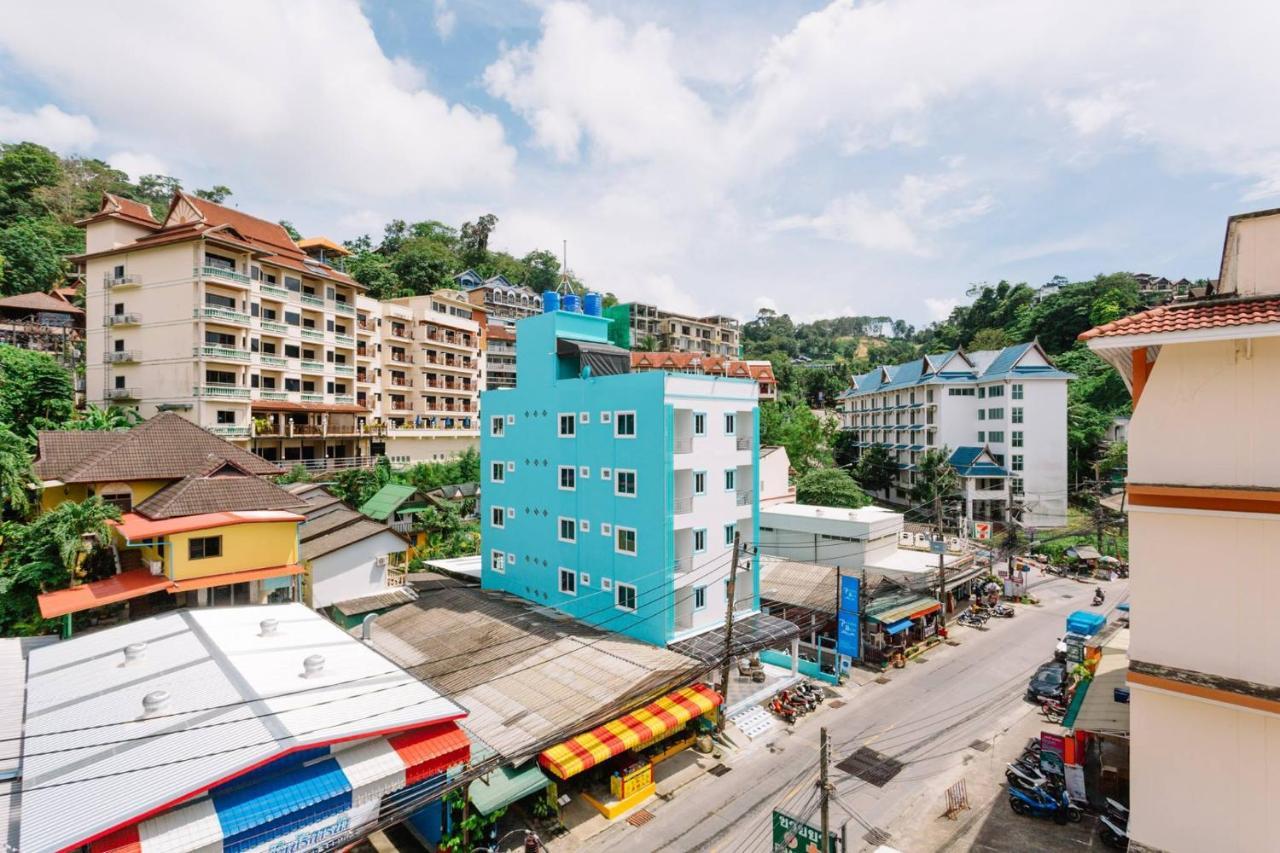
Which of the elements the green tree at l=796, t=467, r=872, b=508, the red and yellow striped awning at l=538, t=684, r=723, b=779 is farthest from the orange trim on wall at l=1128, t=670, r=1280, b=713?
the green tree at l=796, t=467, r=872, b=508

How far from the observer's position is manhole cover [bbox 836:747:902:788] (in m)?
19.5

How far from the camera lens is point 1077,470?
194ft

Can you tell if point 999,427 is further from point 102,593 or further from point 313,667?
point 102,593

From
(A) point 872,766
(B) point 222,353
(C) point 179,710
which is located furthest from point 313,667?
(B) point 222,353

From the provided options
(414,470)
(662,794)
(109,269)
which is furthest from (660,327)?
(662,794)

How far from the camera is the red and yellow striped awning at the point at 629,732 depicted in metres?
16.2

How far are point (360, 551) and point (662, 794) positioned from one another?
17.6m

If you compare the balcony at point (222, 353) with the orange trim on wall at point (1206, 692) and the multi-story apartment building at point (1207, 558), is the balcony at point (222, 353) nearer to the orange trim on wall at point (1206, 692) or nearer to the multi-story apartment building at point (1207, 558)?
the multi-story apartment building at point (1207, 558)

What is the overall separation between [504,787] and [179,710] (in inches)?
315

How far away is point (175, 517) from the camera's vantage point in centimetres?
2195

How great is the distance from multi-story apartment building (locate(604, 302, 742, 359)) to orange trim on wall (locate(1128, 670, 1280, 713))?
83087 mm

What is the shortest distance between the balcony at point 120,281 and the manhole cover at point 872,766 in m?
50.0

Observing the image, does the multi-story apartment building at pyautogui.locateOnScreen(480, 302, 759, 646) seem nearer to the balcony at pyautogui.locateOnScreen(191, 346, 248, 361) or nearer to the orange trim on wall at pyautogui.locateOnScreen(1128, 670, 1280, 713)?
the orange trim on wall at pyautogui.locateOnScreen(1128, 670, 1280, 713)

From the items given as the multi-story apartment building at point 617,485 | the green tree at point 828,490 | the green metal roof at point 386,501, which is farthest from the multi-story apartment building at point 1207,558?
the green tree at point 828,490
